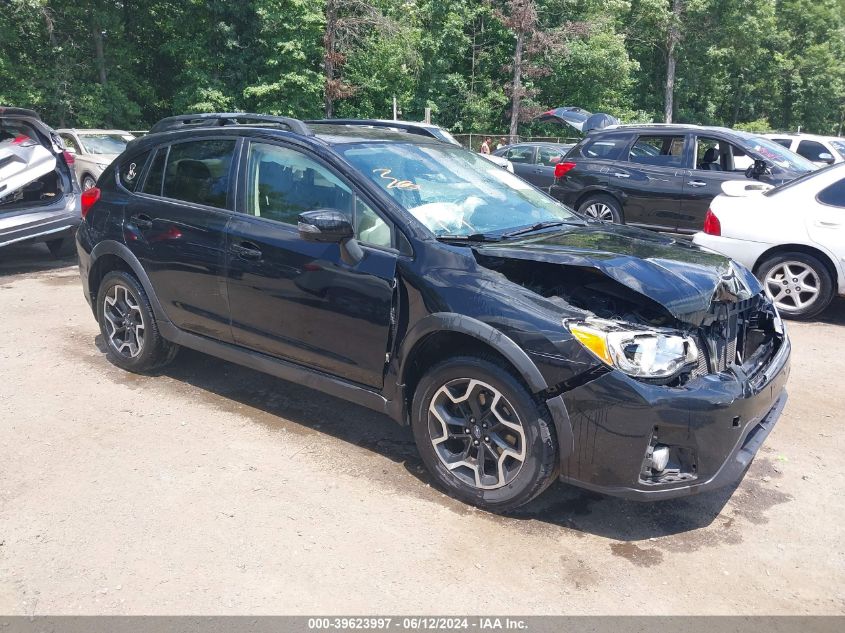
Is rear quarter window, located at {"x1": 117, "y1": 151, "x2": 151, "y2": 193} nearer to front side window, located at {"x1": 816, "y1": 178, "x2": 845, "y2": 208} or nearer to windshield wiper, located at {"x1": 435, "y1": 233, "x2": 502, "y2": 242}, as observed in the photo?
windshield wiper, located at {"x1": 435, "y1": 233, "x2": 502, "y2": 242}

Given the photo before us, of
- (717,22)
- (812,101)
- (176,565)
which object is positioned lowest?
(176,565)

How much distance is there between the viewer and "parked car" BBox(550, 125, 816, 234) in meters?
9.49

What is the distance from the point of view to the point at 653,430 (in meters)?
3.00

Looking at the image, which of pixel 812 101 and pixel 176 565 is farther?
pixel 812 101

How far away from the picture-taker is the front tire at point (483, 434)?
322 cm

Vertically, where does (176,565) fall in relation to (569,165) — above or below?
below

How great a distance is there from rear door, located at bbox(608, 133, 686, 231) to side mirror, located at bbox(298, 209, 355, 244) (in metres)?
7.23

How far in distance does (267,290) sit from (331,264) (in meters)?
0.53

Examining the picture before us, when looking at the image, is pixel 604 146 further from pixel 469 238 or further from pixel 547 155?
pixel 469 238

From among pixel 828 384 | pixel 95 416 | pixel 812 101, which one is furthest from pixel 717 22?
pixel 95 416

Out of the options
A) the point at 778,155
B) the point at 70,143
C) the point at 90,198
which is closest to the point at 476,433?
the point at 90,198

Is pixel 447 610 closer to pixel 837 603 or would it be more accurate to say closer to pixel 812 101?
pixel 837 603

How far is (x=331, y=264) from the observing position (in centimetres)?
386

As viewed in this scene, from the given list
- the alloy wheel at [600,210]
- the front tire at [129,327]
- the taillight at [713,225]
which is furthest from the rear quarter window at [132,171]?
the alloy wheel at [600,210]
